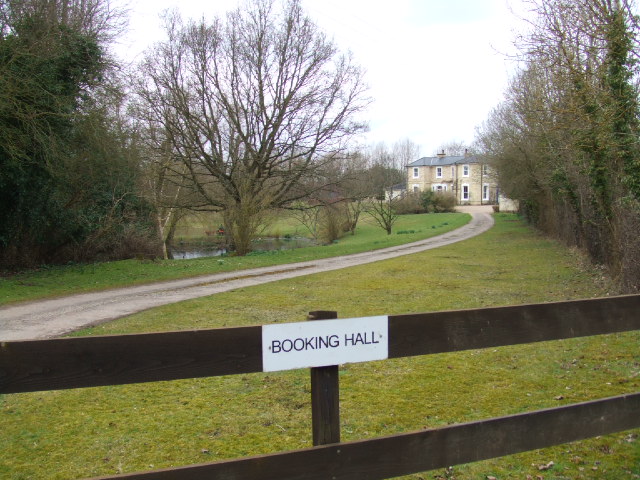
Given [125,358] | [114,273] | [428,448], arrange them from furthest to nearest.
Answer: [114,273]
[428,448]
[125,358]

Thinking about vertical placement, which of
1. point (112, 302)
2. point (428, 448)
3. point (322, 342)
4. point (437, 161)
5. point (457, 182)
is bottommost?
point (112, 302)

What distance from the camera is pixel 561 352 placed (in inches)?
301

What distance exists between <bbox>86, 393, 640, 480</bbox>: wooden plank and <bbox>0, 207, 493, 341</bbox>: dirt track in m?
7.01

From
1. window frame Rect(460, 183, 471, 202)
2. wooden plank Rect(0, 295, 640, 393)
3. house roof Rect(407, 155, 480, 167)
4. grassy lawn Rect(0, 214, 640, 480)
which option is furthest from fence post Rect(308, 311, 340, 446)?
house roof Rect(407, 155, 480, 167)

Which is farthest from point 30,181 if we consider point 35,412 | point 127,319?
point 35,412

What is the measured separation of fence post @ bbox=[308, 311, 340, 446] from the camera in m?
2.63

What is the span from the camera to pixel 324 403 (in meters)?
2.63

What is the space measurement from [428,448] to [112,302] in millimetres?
10849

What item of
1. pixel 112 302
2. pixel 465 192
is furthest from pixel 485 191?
pixel 112 302

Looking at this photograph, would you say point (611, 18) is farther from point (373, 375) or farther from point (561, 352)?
point (373, 375)

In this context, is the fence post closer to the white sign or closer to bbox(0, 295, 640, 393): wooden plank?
the white sign

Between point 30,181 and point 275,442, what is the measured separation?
1482 cm

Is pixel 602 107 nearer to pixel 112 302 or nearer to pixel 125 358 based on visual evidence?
pixel 125 358

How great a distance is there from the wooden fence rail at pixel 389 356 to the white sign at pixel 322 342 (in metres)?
0.06
